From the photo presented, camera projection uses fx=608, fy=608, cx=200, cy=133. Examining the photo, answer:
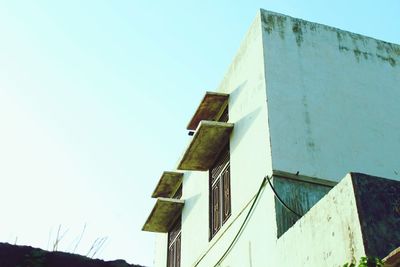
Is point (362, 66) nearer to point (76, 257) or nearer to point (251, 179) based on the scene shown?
point (251, 179)

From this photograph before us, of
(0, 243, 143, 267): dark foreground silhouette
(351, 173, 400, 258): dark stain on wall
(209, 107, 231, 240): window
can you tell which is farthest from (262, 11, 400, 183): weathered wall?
(0, 243, 143, 267): dark foreground silhouette

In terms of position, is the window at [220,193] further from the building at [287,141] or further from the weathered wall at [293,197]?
the weathered wall at [293,197]

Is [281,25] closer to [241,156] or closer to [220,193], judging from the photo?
[241,156]

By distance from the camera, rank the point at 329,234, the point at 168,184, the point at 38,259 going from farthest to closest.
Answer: the point at 168,184
the point at 329,234
the point at 38,259

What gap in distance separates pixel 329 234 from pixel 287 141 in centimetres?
255

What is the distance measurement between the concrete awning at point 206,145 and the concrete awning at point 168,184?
2276mm

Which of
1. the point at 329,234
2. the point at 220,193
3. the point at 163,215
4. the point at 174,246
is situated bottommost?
the point at 329,234

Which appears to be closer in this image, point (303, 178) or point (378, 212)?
point (378, 212)

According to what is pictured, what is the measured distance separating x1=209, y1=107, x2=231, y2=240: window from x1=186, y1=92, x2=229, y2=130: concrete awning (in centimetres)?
15

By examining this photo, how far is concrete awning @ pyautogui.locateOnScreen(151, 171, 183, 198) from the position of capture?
13.2m

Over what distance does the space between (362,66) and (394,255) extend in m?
5.60

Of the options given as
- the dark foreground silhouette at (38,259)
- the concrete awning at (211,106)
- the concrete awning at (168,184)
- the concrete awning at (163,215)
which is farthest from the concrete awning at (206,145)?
the dark foreground silhouette at (38,259)

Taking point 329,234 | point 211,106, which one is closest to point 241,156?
point 211,106

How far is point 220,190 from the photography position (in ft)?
33.9
